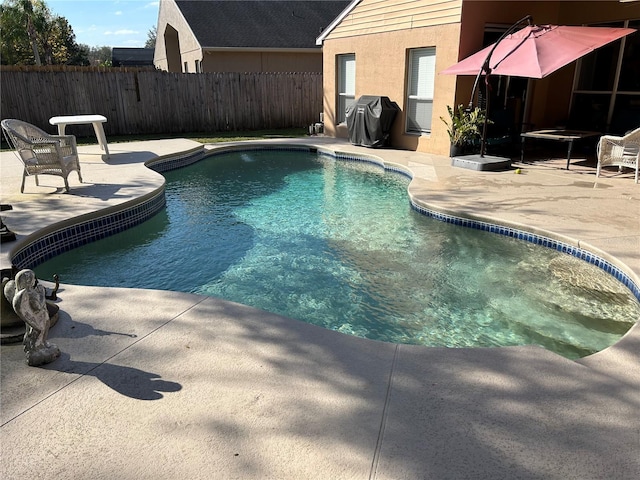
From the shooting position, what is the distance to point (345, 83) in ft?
40.9

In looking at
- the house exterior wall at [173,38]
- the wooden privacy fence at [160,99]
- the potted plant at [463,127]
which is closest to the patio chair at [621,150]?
the potted plant at [463,127]

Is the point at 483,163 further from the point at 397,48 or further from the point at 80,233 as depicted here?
the point at 80,233

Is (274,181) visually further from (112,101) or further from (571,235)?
(112,101)

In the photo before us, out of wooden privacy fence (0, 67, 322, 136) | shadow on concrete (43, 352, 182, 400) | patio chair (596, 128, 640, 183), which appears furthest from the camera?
wooden privacy fence (0, 67, 322, 136)

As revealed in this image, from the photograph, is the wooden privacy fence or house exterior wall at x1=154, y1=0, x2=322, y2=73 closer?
the wooden privacy fence

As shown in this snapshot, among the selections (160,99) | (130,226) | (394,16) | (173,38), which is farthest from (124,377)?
(173,38)

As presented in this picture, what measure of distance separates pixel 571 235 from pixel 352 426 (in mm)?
3788

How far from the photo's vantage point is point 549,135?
7.69 metres

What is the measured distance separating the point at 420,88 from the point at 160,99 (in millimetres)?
8242

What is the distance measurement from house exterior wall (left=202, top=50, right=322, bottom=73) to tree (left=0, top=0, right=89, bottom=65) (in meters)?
16.4

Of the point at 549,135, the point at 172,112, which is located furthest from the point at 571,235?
the point at 172,112

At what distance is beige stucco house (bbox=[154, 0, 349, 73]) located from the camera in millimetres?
18625

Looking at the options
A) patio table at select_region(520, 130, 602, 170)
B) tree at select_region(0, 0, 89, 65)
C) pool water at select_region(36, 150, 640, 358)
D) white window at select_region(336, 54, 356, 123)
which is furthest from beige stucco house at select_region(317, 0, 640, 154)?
tree at select_region(0, 0, 89, 65)

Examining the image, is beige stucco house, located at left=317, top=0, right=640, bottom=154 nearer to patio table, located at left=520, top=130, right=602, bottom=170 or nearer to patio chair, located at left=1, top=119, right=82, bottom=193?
patio table, located at left=520, top=130, right=602, bottom=170
